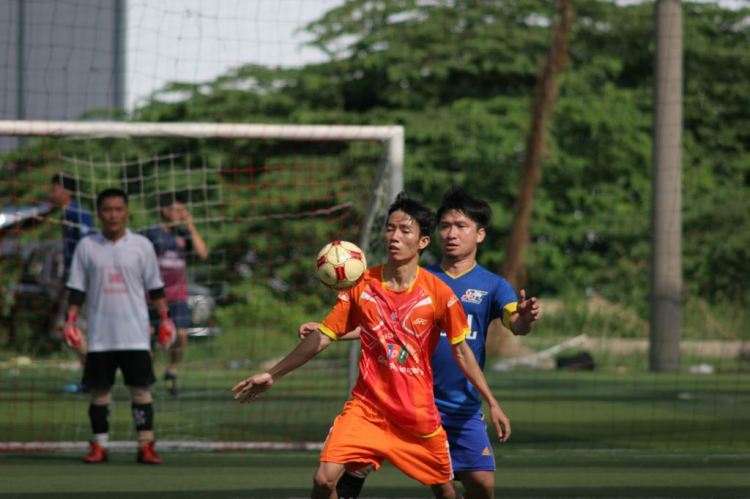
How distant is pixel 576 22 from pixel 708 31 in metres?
3.71

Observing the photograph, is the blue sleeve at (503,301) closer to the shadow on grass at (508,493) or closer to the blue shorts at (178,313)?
the shadow on grass at (508,493)

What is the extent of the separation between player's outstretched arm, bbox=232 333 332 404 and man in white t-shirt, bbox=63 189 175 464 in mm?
3048

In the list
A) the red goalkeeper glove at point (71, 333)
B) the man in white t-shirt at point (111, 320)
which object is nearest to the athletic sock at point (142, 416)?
the man in white t-shirt at point (111, 320)

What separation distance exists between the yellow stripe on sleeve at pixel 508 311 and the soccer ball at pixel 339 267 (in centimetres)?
77

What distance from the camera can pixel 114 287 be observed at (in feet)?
25.1

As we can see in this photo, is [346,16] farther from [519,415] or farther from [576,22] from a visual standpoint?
[519,415]

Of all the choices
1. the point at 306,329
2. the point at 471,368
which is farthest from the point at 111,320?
the point at 471,368

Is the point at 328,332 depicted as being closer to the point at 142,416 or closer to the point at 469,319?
the point at 469,319

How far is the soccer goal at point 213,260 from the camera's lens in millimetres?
8820

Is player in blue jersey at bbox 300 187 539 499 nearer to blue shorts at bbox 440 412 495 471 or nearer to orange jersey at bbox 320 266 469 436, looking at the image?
blue shorts at bbox 440 412 495 471

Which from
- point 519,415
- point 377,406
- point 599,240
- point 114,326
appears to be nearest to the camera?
point 377,406

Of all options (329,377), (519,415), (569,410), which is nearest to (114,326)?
(519,415)

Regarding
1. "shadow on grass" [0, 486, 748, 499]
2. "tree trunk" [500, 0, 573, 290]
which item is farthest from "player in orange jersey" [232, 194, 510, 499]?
"tree trunk" [500, 0, 573, 290]

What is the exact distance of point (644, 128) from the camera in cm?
2555
